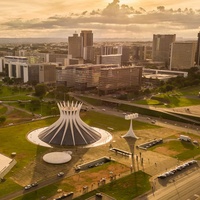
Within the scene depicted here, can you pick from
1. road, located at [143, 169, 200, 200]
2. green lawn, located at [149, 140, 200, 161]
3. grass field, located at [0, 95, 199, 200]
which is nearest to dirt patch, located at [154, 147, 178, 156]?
grass field, located at [0, 95, 199, 200]

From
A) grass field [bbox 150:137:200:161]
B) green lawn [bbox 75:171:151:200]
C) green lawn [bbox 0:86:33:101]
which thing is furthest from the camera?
green lawn [bbox 0:86:33:101]

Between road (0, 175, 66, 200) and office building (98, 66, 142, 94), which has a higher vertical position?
office building (98, 66, 142, 94)

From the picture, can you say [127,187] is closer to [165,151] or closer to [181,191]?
[181,191]

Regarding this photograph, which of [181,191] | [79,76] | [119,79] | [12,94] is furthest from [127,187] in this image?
[12,94]

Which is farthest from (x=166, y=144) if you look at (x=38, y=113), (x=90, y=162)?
(x=38, y=113)

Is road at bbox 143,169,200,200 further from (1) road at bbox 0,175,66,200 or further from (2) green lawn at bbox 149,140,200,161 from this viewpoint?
(1) road at bbox 0,175,66,200

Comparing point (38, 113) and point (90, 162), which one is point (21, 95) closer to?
point (38, 113)

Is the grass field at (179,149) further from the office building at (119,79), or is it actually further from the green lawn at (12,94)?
the green lawn at (12,94)

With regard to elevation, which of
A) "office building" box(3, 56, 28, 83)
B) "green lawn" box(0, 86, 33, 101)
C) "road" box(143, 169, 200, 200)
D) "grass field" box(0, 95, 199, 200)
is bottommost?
"green lawn" box(0, 86, 33, 101)
